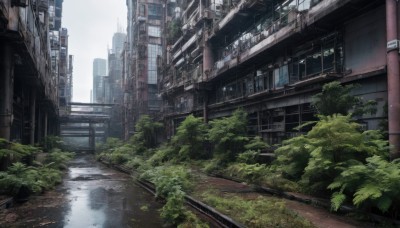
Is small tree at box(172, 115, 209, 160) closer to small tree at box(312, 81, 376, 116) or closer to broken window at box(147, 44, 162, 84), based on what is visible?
small tree at box(312, 81, 376, 116)

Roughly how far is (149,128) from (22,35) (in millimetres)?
27439

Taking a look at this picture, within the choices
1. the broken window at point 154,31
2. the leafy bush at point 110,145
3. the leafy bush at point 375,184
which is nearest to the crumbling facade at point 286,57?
the leafy bush at point 375,184

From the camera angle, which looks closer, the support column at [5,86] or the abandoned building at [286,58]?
the support column at [5,86]

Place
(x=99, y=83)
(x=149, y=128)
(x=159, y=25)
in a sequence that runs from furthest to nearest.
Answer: (x=99, y=83) → (x=159, y=25) → (x=149, y=128)

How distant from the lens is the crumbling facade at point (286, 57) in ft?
51.3

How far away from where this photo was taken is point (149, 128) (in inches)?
1615

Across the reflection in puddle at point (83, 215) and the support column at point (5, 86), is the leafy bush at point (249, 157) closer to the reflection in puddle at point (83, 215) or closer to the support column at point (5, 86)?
the reflection in puddle at point (83, 215)

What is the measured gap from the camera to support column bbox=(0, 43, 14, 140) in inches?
592

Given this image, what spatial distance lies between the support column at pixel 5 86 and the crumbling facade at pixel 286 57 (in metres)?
15.1

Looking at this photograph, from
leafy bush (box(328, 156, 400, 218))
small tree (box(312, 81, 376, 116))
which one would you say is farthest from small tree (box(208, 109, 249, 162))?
leafy bush (box(328, 156, 400, 218))

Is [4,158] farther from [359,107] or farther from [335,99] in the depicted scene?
[359,107]

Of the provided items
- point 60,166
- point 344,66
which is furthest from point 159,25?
point 344,66

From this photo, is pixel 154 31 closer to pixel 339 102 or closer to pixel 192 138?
pixel 192 138

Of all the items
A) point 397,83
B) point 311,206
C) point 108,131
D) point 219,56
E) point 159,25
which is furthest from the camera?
point 108,131
